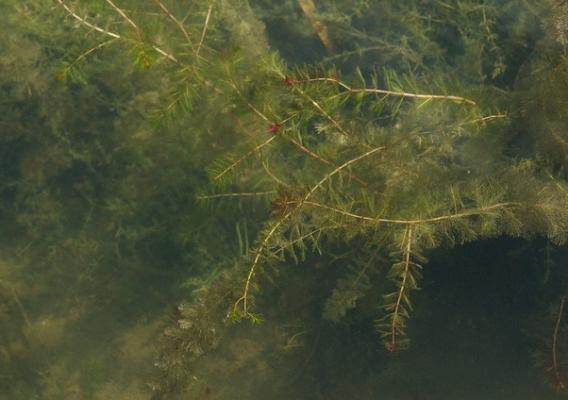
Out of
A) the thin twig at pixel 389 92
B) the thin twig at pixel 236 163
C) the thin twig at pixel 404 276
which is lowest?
the thin twig at pixel 404 276

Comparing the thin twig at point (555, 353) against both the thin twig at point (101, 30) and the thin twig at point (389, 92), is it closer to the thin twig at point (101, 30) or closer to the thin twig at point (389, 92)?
the thin twig at point (389, 92)

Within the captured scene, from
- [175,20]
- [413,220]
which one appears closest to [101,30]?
[175,20]

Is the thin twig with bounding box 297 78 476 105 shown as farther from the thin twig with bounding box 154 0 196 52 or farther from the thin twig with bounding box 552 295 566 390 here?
the thin twig with bounding box 552 295 566 390

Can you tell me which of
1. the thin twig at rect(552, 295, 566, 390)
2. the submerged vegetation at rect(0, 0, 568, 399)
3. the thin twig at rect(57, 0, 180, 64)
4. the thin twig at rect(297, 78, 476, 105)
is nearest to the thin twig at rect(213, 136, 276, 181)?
the submerged vegetation at rect(0, 0, 568, 399)

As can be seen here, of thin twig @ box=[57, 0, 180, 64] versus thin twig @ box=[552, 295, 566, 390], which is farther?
thin twig @ box=[552, 295, 566, 390]

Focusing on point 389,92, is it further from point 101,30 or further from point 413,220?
point 101,30

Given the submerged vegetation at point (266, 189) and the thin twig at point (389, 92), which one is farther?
the submerged vegetation at point (266, 189)

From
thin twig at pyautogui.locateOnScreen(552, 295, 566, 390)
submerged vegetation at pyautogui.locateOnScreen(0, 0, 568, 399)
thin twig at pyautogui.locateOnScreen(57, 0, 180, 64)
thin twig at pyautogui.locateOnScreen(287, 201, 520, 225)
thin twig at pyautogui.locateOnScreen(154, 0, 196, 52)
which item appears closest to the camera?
thin twig at pyautogui.locateOnScreen(287, 201, 520, 225)

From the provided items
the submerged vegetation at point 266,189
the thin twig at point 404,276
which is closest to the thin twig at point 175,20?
the submerged vegetation at point 266,189
